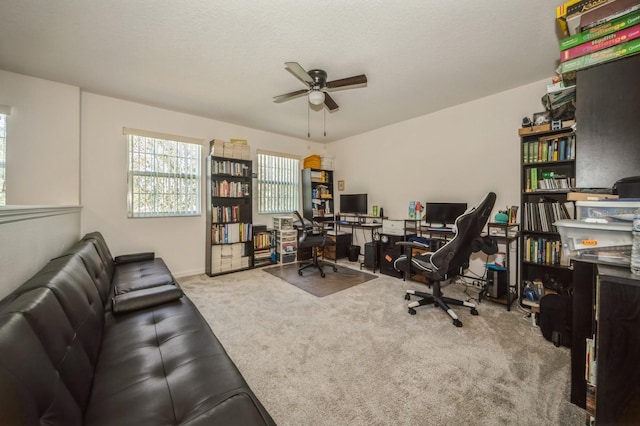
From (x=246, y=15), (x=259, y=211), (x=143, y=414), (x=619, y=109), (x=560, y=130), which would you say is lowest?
(x=143, y=414)

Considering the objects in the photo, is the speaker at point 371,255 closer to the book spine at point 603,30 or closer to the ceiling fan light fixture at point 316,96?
the ceiling fan light fixture at point 316,96

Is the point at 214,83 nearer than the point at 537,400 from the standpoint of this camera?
No

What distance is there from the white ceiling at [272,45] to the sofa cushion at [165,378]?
2.24 meters

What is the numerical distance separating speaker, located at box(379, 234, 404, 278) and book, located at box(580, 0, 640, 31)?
115 inches

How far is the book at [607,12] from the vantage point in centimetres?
116

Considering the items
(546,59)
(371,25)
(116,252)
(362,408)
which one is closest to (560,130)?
(546,59)

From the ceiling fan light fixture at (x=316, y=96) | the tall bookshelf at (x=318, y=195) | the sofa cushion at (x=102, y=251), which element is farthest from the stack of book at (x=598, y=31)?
the tall bookshelf at (x=318, y=195)

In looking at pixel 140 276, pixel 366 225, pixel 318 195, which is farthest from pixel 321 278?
pixel 140 276

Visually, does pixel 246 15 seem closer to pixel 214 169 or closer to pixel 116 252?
pixel 214 169

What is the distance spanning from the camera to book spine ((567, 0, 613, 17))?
4.06ft

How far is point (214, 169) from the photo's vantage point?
13.3ft

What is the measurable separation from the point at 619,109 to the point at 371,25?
1.66 metres

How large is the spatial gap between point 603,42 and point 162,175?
15.2 ft

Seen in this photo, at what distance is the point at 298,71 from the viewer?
2225 mm
